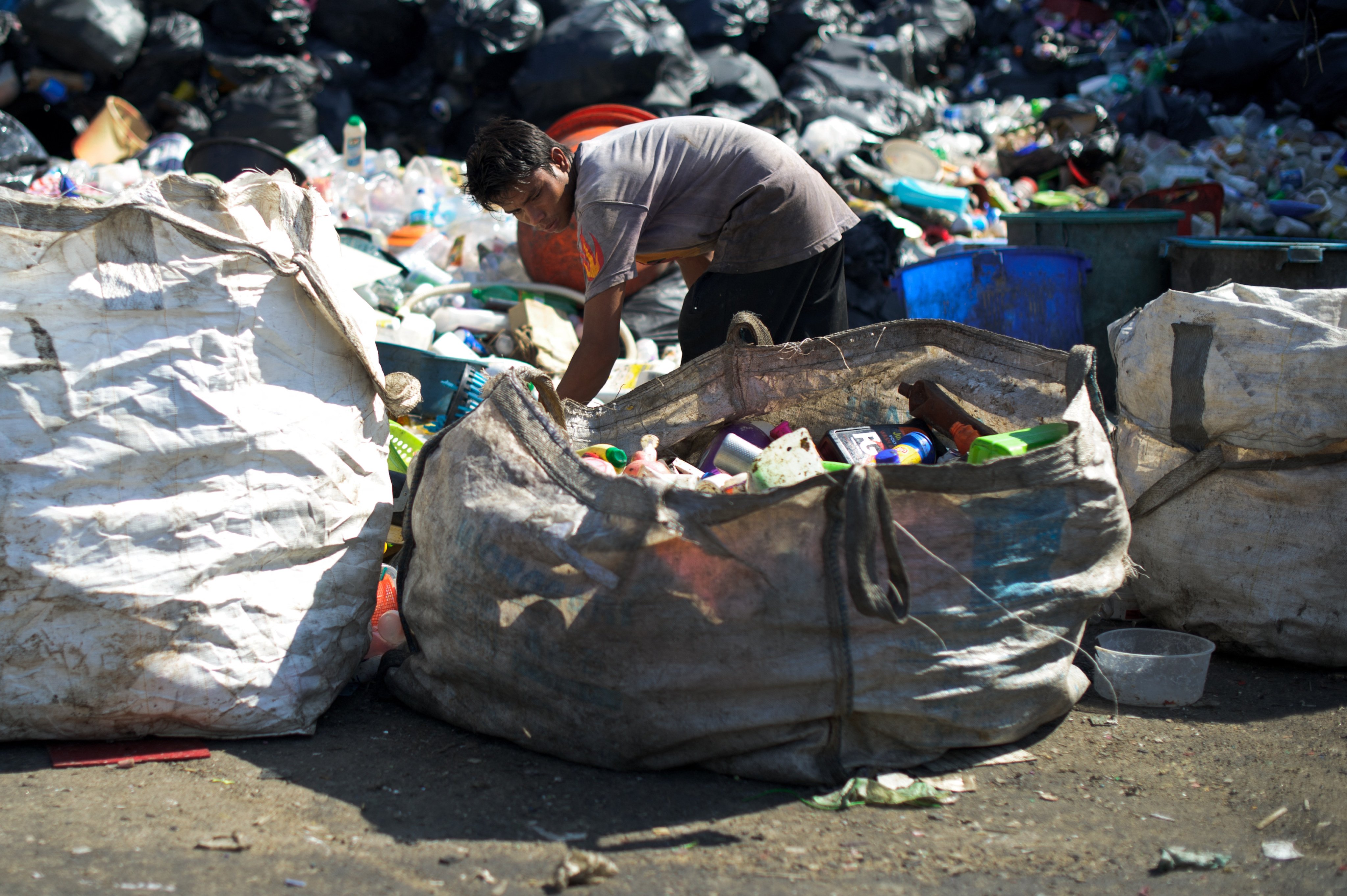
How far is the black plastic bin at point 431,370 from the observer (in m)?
3.00

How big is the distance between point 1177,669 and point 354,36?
5.81m

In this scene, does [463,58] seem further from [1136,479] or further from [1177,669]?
[1177,669]

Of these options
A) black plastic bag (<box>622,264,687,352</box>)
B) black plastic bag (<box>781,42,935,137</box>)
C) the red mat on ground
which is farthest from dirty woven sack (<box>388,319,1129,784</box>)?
black plastic bag (<box>781,42,935,137</box>)

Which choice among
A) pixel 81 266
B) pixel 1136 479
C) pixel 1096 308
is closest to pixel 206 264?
pixel 81 266

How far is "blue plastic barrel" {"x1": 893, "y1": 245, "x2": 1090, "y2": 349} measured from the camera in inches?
139

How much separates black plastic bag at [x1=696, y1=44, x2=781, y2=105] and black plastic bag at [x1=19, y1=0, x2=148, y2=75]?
327cm

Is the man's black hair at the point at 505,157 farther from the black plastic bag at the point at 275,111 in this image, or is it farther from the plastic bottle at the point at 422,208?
the black plastic bag at the point at 275,111

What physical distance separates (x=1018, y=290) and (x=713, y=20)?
337 cm

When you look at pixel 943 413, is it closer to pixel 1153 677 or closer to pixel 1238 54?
pixel 1153 677

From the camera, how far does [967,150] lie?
598 centimetres

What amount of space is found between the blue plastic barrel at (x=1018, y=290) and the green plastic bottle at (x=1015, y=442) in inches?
67.1

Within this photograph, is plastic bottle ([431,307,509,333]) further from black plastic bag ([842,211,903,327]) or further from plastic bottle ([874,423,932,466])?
plastic bottle ([874,423,932,466])

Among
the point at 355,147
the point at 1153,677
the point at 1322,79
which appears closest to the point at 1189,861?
the point at 1153,677

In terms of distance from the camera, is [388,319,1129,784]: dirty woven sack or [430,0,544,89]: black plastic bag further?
[430,0,544,89]: black plastic bag
